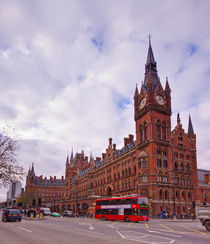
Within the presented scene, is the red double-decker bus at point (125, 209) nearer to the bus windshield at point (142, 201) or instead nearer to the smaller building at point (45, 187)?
the bus windshield at point (142, 201)

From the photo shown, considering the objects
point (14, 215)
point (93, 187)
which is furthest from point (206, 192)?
point (14, 215)

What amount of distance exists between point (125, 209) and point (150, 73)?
45948 millimetres

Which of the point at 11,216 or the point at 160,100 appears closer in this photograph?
the point at 11,216

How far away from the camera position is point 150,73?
77.4 meters

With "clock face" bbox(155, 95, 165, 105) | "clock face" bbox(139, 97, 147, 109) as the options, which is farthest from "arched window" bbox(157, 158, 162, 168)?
"clock face" bbox(139, 97, 147, 109)

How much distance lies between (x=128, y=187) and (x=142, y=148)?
1402 cm

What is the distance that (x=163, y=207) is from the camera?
62188 millimetres

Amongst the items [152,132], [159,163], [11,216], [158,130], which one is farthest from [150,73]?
[11,216]

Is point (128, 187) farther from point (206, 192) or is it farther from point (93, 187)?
point (93, 187)

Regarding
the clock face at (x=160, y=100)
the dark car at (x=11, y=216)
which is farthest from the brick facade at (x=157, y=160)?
the dark car at (x=11, y=216)

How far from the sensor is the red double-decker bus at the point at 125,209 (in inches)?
1589

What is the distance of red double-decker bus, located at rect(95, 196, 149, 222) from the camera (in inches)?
1589

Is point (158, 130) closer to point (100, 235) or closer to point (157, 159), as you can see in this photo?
point (157, 159)

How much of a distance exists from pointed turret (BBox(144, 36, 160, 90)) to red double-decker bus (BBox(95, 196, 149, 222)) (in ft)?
120
